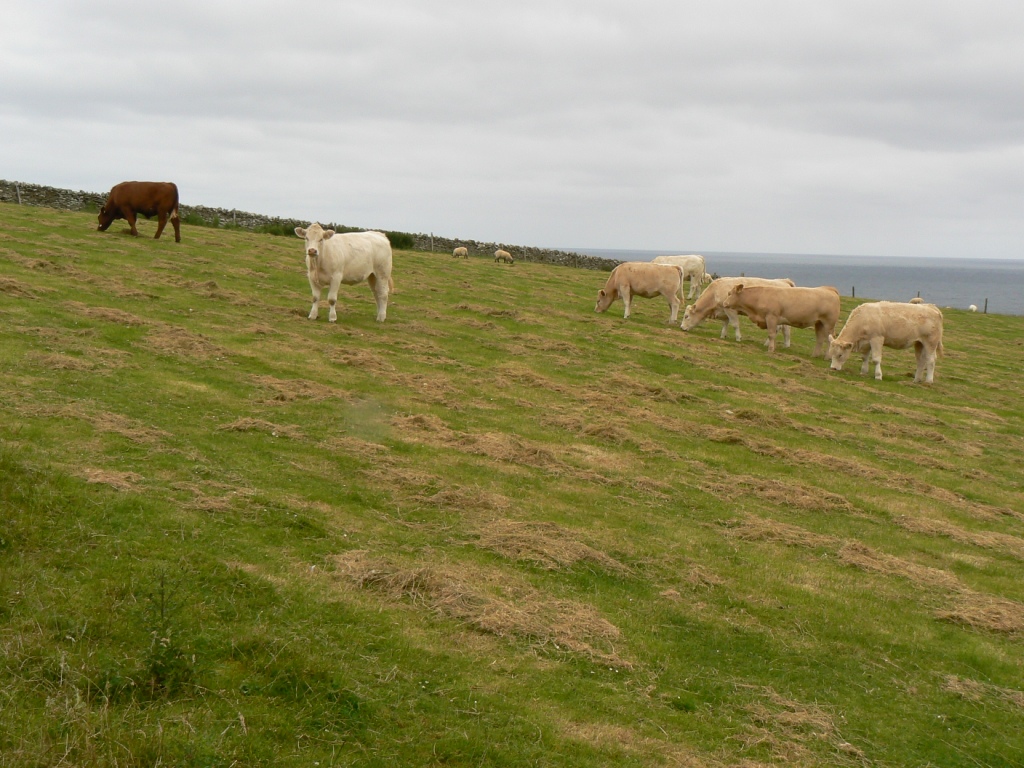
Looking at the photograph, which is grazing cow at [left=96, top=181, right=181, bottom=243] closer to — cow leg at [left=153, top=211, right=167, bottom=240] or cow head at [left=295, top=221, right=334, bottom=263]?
cow leg at [left=153, top=211, right=167, bottom=240]

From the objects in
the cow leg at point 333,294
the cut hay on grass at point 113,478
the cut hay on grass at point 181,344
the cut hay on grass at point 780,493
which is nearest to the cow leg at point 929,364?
the cut hay on grass at point 780,493

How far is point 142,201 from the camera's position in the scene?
95.9 feet

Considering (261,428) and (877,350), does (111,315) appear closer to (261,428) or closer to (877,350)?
(261,428)

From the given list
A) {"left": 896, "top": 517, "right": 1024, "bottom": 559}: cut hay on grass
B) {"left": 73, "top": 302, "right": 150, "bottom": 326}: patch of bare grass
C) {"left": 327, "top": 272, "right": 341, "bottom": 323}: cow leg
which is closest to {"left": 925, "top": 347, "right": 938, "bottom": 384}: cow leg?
{"left": 896, "top": 517, "right": 1024, "bottom": 559}: cut hay on grass

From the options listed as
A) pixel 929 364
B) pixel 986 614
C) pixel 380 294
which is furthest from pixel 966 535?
pixel 380 294

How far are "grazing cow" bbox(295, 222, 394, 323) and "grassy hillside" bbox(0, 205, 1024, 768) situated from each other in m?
1.74

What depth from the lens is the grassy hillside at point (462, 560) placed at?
6000mm

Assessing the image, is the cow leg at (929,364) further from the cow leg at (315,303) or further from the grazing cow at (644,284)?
the cow leg at (315,303)

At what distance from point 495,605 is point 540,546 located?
175cm

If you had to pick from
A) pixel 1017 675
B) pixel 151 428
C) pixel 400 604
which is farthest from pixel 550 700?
pixel 151 428

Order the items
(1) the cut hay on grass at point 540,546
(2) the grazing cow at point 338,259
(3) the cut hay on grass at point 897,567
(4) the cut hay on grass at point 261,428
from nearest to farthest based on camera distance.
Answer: (1) the cut hay on grass at point 540,546 → (3) the cut hay on grass at point 897,567 → (4) the cut hay on grass at point 261,428 → (2) the grazing cow at point 338,259

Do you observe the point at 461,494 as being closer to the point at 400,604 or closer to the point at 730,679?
the point at 400,604

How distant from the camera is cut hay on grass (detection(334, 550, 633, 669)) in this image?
766cm

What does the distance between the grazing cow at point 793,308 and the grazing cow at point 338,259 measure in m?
12.5
